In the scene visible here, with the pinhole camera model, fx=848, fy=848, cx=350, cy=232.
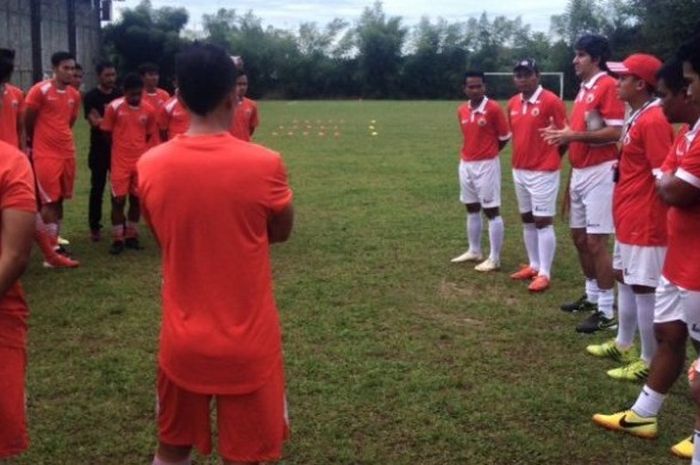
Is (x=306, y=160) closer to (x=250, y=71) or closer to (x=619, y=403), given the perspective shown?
(x=619, y=403)

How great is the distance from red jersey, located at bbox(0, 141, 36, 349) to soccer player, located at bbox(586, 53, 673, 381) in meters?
3.69

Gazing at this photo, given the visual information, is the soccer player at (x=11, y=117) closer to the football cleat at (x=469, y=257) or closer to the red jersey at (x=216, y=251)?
the football cleat at (x=469, y=257)

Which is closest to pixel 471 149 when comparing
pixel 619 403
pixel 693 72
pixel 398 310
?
pixel 398 310

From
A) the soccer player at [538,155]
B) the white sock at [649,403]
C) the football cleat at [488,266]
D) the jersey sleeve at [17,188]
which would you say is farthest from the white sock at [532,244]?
the jersey sleeve at [17,188]

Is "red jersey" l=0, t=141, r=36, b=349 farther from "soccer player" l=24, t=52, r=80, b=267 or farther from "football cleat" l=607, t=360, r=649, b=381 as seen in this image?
"soccer player" l=24, t=52, r=80, b=267

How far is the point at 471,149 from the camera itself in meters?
9.16

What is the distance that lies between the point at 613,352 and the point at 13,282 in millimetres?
4521

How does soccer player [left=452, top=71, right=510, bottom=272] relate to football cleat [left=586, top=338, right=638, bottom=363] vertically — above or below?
above

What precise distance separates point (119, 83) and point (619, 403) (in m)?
7.88

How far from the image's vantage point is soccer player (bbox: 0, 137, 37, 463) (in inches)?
112

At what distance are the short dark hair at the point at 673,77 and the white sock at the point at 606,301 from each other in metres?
2.86

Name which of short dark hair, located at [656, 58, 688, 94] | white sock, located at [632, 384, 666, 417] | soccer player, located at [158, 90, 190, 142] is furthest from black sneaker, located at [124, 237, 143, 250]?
short dark hair, located at [656, 58, 688, 94]

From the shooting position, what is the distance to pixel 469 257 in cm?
937

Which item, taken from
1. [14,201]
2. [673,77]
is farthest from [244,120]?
[14,201]
